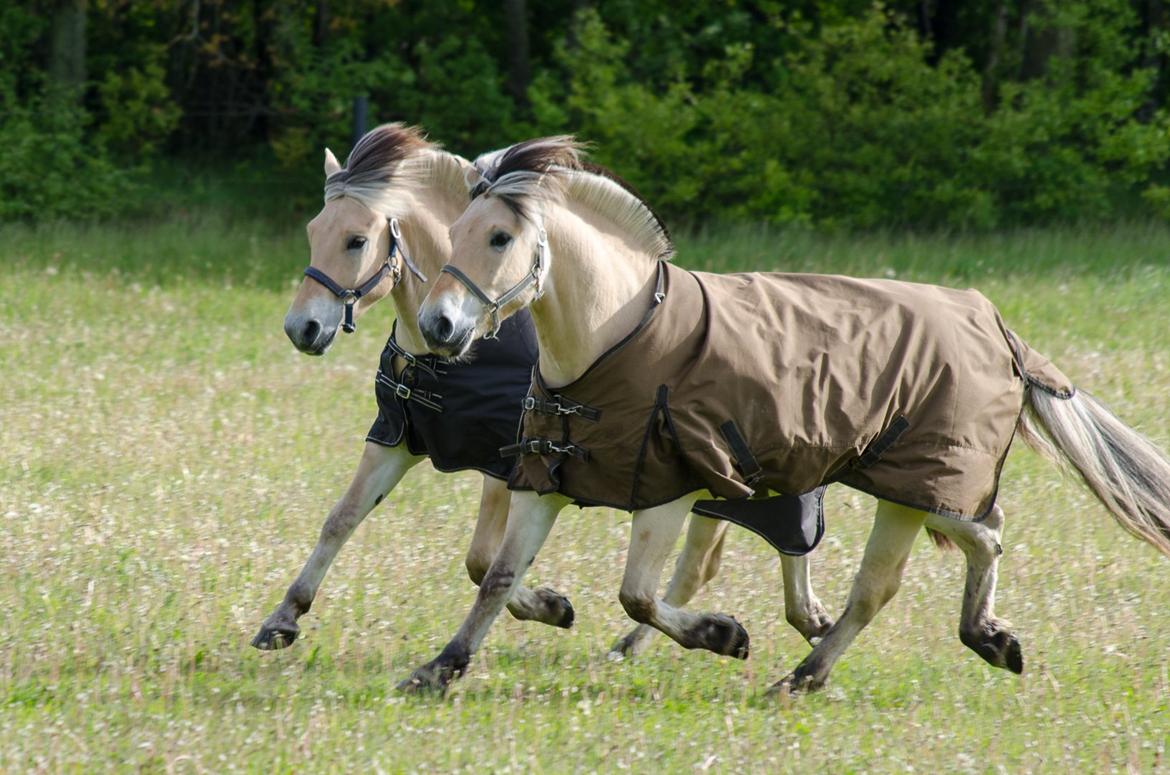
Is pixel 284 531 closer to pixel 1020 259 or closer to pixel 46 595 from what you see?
pixel 46 595

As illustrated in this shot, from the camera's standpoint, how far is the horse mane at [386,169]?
5.92m

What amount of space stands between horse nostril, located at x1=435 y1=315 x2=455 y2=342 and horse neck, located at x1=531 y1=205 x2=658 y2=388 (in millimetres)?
417

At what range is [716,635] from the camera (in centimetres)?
534

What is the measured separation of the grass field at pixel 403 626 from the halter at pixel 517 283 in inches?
50.9

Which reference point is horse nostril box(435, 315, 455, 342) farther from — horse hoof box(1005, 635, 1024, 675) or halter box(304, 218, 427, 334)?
horse hoof box(1005, 635, 1024, 675)

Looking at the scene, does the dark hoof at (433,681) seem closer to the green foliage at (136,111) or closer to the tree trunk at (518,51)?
the tree trunk at (518,51)

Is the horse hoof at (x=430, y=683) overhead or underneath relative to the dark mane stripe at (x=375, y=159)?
underneath

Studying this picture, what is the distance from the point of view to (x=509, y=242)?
16.3 feet

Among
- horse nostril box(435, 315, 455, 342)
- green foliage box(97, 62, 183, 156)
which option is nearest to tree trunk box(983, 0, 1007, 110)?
green foliage box(97, 62, 183, 156)

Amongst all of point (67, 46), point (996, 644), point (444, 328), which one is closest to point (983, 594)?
point (996, 644)

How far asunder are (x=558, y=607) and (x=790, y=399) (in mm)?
1401

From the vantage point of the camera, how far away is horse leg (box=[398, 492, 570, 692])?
17.2 ft

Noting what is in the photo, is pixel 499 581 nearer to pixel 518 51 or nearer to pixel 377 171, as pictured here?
pixel 377 171

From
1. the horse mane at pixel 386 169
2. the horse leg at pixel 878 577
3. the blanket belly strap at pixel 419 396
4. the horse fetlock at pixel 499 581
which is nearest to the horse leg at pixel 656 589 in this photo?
the horse fetlock at pixel 499 581
